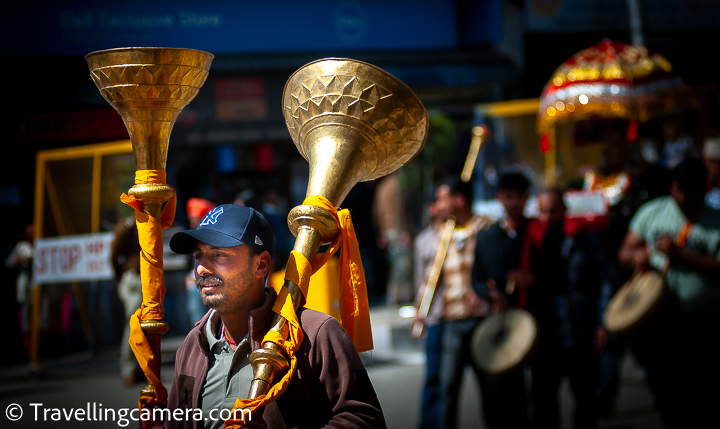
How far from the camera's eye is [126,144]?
8.03 m

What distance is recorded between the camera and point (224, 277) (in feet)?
7.59

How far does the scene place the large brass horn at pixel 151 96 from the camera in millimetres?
2316

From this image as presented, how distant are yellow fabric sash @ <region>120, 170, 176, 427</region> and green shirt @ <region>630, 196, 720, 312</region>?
11.6 ft

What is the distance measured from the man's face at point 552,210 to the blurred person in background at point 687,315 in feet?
2.79

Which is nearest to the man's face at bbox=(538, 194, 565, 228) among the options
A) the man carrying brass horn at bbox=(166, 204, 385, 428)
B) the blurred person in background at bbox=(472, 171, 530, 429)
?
the blurred person in background at bbox=(472, 171, 530, 429)

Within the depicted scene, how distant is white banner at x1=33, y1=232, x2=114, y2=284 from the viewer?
25.9 ft

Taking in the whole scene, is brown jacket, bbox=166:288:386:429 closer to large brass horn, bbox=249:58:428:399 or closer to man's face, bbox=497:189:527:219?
large brass horn, bbox=249:58:428:399

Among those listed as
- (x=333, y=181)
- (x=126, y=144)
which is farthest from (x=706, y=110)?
(x=333, y=181)

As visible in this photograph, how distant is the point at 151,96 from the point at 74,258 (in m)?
6.10

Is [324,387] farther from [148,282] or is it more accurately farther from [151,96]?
[151,96]

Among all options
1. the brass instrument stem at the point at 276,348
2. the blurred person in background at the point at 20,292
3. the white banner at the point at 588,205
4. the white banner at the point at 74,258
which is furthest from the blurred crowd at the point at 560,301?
the blurred person in background at the point at 20,292

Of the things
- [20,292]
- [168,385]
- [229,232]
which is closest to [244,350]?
[229,232]

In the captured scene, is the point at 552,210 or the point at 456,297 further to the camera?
the point at 552,210

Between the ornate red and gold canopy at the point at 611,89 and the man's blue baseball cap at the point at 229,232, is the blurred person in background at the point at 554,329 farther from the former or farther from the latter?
the man's blue baseball cap at the point at 229,232
